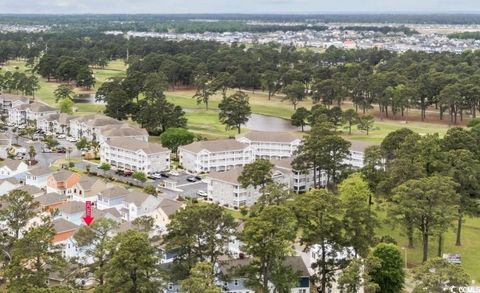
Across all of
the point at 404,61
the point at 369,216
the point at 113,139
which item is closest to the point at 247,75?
the point at 404,61

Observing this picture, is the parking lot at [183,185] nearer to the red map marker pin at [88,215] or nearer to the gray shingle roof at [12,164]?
the red map marker pin at [88,215]

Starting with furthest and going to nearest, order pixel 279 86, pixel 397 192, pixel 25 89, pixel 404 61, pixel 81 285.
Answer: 1. pixel 404 61
2. pixel 279 86
3. pixel 25 89
4. pixel 397 192
5. pixel 81 285

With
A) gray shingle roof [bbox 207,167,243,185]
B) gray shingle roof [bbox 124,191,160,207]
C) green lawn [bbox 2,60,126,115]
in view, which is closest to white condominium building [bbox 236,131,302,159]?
gray shingle roof [bbox 207,167,243,185]

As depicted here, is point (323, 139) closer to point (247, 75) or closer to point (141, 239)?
point (141, 239)

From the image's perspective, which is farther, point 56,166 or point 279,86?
point 279,86

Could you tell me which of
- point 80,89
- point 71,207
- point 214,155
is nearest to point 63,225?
point 71,207

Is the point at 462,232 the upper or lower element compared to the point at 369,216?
lower

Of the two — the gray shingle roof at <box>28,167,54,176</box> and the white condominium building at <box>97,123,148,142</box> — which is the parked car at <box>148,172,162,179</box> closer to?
the white condominium building at <box>97,123,148,142</box>

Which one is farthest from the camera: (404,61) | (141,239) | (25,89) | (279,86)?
(404,61)
